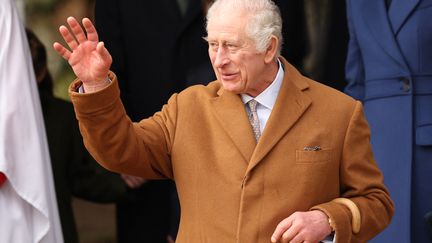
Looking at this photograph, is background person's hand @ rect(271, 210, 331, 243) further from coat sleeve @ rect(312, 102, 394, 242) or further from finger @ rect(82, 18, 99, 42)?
finger @ rect(82, 18, 99, 42)

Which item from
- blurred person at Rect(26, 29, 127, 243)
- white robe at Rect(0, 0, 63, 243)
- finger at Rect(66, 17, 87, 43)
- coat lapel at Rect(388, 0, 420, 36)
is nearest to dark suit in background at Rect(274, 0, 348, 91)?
coat lapel at Rect(388, 0, 420, 36)

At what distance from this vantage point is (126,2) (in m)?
5.59

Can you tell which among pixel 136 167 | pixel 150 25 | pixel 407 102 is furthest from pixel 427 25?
pixel 136 167

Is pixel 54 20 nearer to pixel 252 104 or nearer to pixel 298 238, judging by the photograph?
pixel 252 104

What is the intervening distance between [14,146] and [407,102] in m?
1.71

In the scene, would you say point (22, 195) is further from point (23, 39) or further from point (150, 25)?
point (150, 25)

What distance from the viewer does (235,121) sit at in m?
3.93

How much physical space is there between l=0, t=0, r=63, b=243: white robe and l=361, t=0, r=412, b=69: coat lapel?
156 cm

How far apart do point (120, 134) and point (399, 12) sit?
5.98ft

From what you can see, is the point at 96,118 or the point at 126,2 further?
the point at 126,2

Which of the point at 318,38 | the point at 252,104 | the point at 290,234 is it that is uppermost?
the point at 252,104

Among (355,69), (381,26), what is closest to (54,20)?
(355,69)

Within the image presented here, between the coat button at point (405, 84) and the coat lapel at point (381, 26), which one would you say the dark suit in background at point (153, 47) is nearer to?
Result: the coat lapel at point (381, 26)

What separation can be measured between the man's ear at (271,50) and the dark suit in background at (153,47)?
1.53 metres
